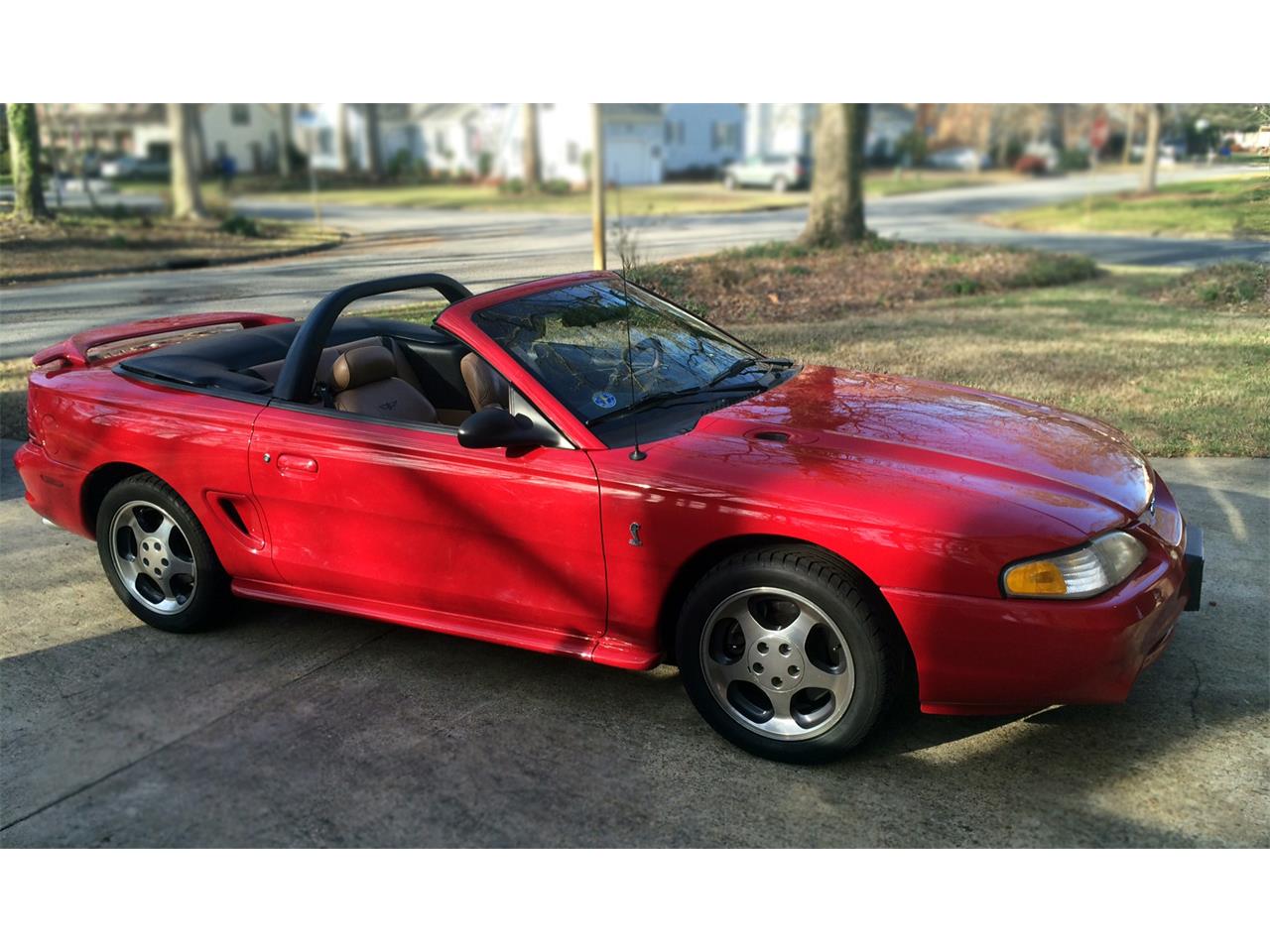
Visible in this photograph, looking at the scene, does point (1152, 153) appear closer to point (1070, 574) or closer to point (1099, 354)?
point (1099, 354)

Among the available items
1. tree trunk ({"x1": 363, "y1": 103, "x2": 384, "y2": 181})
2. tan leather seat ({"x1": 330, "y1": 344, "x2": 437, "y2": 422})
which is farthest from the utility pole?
tree trunk ({"x1": 363, "y1": 103, "x2": 384, "y2": 181})

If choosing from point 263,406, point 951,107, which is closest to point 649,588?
point 263,406

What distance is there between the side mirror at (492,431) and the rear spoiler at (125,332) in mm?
2413

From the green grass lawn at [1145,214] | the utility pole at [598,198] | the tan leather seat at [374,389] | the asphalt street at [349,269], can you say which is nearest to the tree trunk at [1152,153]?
the green grass lawn at [1145,214]

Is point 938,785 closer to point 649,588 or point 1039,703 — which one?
point 1039,703

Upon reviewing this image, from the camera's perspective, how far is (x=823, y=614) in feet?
11.2

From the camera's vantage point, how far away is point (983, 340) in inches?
396

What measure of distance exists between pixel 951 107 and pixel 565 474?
5701 centimetres

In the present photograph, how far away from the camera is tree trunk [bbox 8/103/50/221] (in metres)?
9.08

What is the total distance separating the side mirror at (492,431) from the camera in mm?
3697

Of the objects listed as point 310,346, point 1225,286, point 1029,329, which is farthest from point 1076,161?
point 310,346

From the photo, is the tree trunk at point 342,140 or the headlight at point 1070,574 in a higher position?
the tree trunk at point 342,140

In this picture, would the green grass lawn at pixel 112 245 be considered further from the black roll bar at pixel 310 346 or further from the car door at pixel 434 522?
the car door at pixel 434 522

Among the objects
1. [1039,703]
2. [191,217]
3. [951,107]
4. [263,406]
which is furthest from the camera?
[951,107]
